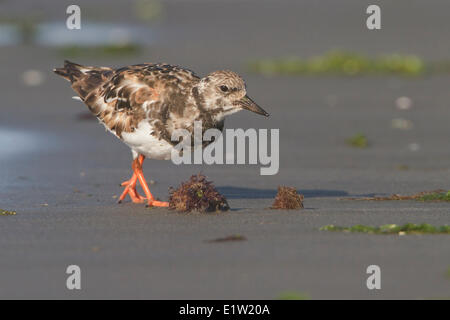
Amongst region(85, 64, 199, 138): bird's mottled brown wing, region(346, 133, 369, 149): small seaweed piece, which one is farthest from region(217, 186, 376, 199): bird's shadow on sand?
region(346, 133, 369, 149): small seaweed piece

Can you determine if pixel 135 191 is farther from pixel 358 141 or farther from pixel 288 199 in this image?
pixel 358 141

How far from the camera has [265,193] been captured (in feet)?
29.5

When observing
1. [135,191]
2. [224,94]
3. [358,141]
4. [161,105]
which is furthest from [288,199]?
[358,141]

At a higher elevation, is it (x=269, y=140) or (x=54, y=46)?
(x=54, y=46)

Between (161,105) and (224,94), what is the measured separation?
585 mm

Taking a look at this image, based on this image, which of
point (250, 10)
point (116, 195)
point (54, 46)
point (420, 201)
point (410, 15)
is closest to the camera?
point (420, 201)

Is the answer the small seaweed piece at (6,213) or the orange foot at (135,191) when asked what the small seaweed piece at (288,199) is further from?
the small seaweed piece at (6,213)

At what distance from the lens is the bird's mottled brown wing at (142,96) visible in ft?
26.8
